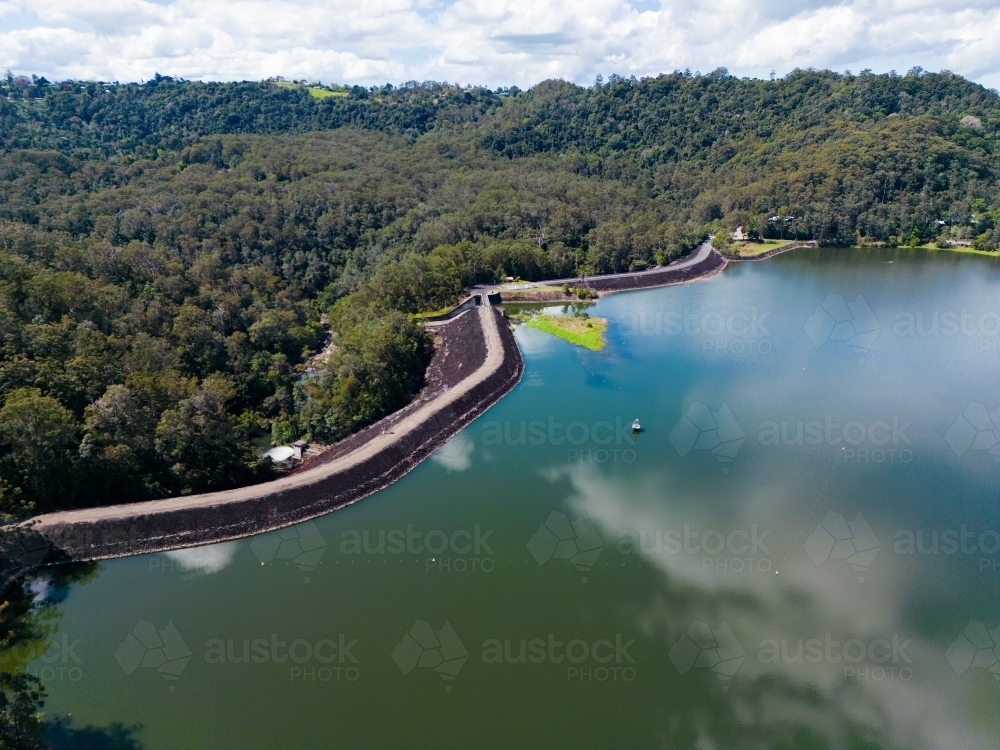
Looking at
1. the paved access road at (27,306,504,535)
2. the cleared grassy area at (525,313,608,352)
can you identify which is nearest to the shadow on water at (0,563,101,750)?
the paved access road at (27,306,504,535)

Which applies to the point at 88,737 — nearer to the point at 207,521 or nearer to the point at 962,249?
the point at 207,521

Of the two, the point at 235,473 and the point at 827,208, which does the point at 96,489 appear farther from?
the point at 827,208

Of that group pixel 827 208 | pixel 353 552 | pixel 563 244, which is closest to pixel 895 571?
pixel 353 552

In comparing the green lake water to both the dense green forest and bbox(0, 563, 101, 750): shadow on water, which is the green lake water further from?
the dense green forest

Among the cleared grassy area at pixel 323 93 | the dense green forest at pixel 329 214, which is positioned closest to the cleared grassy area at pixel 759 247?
the dense green forest at pixel 329 214

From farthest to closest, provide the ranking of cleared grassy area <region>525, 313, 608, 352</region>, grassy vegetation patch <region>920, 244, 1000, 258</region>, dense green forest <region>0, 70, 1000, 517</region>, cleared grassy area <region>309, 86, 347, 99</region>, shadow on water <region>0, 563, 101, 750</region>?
1. cleared grassy area <region>309, 86, 347, 99</region>
2. grassy vegetation patch <region>920, 244, 1000, 258</region>
3. cleared grassy area <region>525, 313, 608, 352</region>
4. dense green forest <region>0, 70, 1000, 517</region>
5. shadow on water <region>0, 563, 101, 750</region>
